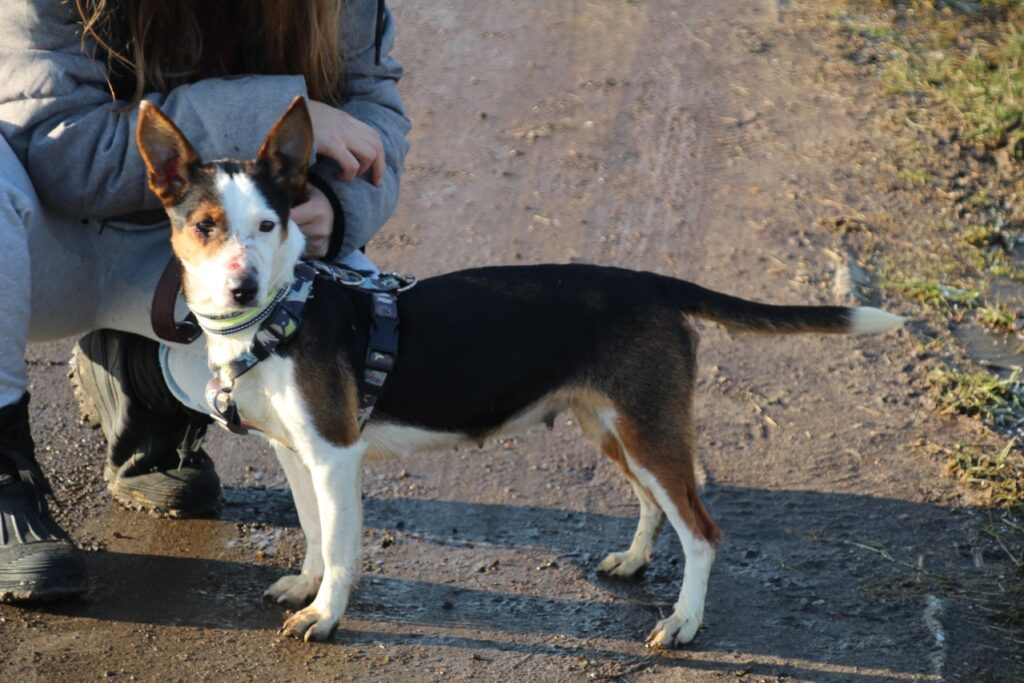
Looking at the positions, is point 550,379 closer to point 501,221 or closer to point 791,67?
point 501,221

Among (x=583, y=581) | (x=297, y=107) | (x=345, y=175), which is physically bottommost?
(x=583, y=581)

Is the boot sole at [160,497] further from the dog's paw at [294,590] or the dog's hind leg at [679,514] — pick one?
the dog's hind leg at [679,514]

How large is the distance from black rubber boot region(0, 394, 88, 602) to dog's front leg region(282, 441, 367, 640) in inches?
24.3

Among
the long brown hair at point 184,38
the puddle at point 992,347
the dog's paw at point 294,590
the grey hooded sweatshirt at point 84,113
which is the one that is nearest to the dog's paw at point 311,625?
the dog's paw at point 294,590

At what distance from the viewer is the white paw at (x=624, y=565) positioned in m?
3.85

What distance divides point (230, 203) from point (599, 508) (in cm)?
168

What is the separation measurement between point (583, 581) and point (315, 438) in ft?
3.26

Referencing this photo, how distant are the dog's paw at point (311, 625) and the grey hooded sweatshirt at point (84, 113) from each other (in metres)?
1.24

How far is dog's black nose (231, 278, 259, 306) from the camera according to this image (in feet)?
10.2

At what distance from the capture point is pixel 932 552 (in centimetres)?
398

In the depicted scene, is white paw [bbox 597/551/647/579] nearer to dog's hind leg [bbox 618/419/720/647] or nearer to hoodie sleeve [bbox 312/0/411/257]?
dog's hind leg [bbox 618/419/720/647]

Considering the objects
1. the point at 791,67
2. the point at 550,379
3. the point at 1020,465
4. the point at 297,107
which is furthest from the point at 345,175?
the point at 791,67

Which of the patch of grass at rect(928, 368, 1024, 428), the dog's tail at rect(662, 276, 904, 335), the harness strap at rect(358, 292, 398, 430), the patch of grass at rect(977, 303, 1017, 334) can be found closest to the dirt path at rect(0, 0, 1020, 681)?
the patch of grass at rect(928, 368, 1024, 428)

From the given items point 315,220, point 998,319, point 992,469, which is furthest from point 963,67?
point 315,220
